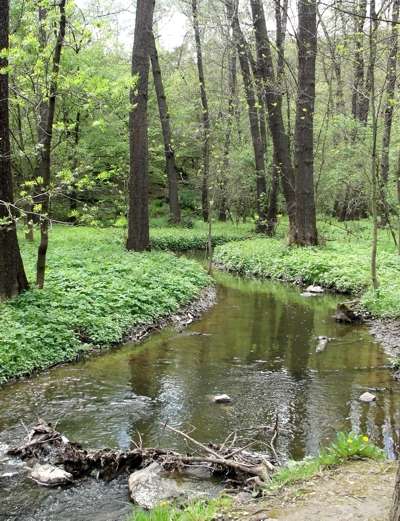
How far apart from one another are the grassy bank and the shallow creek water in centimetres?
40

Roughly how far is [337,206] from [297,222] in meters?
13.2

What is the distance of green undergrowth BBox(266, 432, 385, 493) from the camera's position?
4.20 metres

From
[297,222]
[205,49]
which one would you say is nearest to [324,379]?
[297,222]

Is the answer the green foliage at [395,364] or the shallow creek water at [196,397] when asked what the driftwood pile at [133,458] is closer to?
the shallow creek water at [196,397]

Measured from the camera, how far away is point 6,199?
876cm

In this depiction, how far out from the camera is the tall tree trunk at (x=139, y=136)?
51.3ft

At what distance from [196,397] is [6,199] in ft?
15.1

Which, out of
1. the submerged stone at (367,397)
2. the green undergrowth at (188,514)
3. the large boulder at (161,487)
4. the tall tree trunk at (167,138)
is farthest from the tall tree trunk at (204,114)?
the green undergrowth at (188,514)

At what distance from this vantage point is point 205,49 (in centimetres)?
3089

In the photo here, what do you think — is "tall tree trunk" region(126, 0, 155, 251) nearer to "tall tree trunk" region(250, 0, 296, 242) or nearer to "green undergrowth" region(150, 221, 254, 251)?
"tall tree trunk" region(250, 0, 296, 242)

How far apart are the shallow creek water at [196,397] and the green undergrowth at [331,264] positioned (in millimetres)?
1396

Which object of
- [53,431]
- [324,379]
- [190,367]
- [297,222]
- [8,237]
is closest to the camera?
[53,431]

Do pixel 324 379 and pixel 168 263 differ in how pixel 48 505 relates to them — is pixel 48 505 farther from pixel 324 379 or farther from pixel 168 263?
pixel 168 263

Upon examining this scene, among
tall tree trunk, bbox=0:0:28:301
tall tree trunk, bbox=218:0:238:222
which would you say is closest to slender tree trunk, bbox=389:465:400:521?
tall tree trunk, bbox=0:0:28:301
